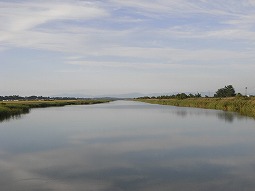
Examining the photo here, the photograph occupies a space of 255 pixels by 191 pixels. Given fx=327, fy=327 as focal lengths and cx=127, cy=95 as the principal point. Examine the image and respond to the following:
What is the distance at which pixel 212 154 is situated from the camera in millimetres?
16891

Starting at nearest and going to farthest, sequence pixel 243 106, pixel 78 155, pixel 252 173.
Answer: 1. pixel 252 173
2. pixel 78 155
3. pixel 243 106

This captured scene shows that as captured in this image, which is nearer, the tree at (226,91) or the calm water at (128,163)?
the calm water at (128,163)

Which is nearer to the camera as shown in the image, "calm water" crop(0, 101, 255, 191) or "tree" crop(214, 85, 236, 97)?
"calm water" crop(0, 101, 255, 191)

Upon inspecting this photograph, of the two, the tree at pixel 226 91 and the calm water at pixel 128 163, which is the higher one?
the tree at pixel 226 91

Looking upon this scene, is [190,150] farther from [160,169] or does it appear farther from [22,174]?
[22,174]

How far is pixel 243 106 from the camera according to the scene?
180ft

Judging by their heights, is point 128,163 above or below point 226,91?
below

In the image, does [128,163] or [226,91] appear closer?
[128,163]

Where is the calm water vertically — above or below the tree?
below

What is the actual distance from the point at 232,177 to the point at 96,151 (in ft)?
26.2

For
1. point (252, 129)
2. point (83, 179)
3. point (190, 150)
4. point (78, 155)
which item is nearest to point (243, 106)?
point (252, 129)

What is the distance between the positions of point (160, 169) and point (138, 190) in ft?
10.3

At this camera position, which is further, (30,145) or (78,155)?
(30,145)

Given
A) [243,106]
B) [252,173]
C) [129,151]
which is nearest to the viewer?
[252,173]
